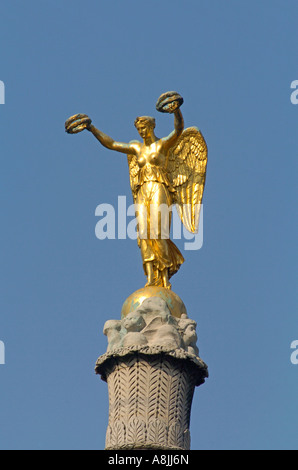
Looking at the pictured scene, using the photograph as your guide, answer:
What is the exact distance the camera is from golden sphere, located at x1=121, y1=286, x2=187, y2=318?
32.4 m

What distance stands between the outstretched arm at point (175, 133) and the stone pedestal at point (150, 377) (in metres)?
3.69

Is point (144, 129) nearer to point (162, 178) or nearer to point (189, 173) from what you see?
point (162, 178)

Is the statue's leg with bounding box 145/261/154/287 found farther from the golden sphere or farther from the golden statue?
the golden sphere

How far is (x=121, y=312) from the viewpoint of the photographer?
32.7 meters

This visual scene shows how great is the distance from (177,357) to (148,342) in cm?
73

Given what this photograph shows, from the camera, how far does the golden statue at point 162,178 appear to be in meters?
33.3

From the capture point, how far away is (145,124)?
3375cm

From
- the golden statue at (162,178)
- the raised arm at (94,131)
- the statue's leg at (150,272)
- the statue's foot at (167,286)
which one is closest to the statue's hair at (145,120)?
the golden statue at (162,178)

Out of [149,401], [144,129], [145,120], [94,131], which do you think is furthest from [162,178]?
[149,401]

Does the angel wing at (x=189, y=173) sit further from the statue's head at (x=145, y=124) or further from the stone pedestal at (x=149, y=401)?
the stone pedestal at (x=149, y=401)

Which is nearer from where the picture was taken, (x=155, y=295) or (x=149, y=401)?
(x=149, y=401)

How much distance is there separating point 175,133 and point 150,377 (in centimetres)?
552

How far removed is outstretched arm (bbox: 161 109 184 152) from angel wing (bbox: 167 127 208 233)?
1.44 ft
